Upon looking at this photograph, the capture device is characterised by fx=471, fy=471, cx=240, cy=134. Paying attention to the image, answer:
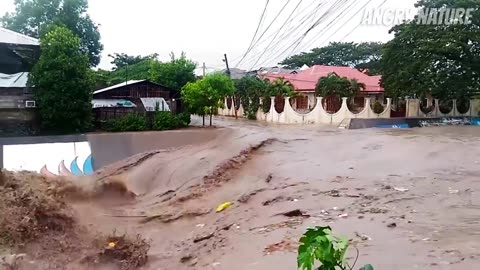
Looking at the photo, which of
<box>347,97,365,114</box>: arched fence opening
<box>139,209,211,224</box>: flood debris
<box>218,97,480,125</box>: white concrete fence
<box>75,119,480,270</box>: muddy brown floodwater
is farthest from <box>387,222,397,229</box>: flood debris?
<box>347,97,365,114</box>: arched fence opening

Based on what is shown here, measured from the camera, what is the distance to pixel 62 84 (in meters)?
26.8

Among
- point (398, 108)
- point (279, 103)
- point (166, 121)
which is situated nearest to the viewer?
point (166, 121)

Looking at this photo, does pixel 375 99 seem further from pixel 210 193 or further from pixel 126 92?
pixel 210 193

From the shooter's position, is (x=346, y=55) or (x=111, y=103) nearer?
(x=111, y=103)

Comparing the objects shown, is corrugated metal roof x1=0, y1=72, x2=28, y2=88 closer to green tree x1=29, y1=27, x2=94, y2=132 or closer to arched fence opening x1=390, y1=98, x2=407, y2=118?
green tree x1=29, y1=27, x2=94, y2=132

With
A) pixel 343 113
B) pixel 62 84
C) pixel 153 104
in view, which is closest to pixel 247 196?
pixel 62 84

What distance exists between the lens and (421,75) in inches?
1078

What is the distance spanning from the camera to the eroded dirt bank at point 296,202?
581 centimetres

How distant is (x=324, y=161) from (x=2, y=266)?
883 centimetres

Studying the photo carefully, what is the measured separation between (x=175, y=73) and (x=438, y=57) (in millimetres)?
17985

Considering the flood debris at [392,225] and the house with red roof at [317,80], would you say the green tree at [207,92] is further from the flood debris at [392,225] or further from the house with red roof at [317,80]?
the flood debris at [392,225]

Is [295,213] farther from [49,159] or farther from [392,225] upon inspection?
[49,159]

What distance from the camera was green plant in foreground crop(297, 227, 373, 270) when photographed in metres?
2.87

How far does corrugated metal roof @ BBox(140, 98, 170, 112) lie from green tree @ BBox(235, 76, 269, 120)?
317 inches
